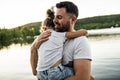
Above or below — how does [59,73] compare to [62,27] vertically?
below

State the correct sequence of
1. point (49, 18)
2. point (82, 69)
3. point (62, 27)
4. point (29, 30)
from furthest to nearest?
point (29, 30) → point (49, 18) → point (62, 27) → point (82, 69)

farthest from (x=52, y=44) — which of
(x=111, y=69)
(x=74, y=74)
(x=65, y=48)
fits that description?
(x=111, y=69)

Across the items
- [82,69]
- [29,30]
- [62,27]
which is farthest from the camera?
[29,30]

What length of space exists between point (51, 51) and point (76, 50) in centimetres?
20

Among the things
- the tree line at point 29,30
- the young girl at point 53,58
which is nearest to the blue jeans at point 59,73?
the young girl at point 53,58

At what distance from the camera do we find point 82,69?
2.48 meters

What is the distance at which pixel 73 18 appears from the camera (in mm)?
2580

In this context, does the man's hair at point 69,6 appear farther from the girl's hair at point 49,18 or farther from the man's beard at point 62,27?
the girl's hair at point 49,18

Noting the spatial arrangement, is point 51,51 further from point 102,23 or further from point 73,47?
point 102,23

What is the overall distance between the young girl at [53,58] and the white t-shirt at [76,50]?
0.03 meters

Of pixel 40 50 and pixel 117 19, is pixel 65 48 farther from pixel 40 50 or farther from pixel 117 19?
pixel 117 19

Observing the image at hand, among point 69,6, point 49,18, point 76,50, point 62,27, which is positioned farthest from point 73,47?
point 49,18

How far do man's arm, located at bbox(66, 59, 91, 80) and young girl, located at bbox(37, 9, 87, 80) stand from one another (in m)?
0.06

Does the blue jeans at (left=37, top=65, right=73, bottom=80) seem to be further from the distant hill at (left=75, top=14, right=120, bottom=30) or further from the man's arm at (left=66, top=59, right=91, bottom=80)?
the distant hill at (left=75, top=14, right=120, bottom=30)
